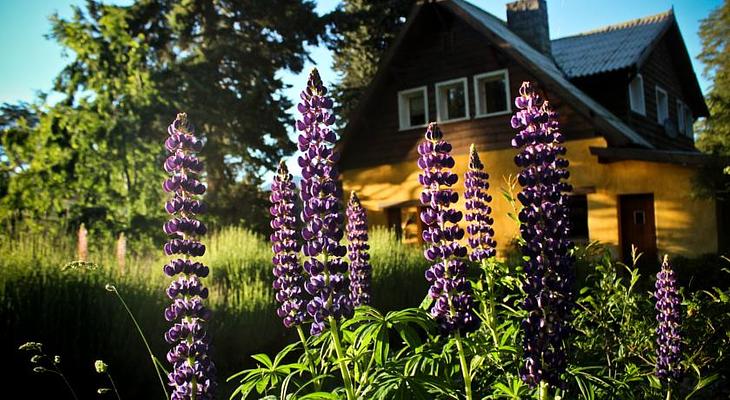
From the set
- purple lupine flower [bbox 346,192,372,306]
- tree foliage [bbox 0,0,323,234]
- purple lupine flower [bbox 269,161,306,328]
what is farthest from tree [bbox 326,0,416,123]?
purple lupine flower [bbox 269,161,306,328]

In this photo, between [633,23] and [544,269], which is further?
[633,23]

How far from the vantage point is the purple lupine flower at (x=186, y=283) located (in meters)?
2.75

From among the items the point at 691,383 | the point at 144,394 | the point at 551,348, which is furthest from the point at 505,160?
the point at 551,348

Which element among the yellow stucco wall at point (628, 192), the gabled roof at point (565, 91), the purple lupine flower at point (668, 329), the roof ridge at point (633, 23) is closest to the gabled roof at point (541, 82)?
the gabled roof at point (565, 91)

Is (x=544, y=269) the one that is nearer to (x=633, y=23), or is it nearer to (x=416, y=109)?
(x=416, y=109)

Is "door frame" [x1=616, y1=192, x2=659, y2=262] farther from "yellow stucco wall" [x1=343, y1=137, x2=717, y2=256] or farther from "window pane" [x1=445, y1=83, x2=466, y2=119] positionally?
"window pane" [x1=445, y1=83, x2=466, y2=119]

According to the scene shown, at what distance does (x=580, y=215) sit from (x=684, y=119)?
41.4ft

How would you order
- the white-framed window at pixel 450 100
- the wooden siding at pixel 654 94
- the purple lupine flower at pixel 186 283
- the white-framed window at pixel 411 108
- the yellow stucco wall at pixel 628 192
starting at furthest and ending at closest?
the wooden siding at pixel 654 94, the white-framed window at pixel 411 108, the white-framed window at pixel 450 100, the yellow stucco wall at pixel 628 192, the purple lupine flower at pixel 186 283

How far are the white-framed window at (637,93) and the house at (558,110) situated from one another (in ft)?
0.13

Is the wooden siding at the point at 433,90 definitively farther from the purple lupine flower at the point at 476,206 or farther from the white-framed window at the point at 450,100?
the purple lupine flower at the point at 476,206

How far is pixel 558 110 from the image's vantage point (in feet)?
56.3

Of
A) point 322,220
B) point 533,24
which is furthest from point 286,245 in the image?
point 533,24

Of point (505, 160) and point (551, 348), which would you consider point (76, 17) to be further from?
point (551, 348)

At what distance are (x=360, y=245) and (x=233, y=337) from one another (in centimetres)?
413
